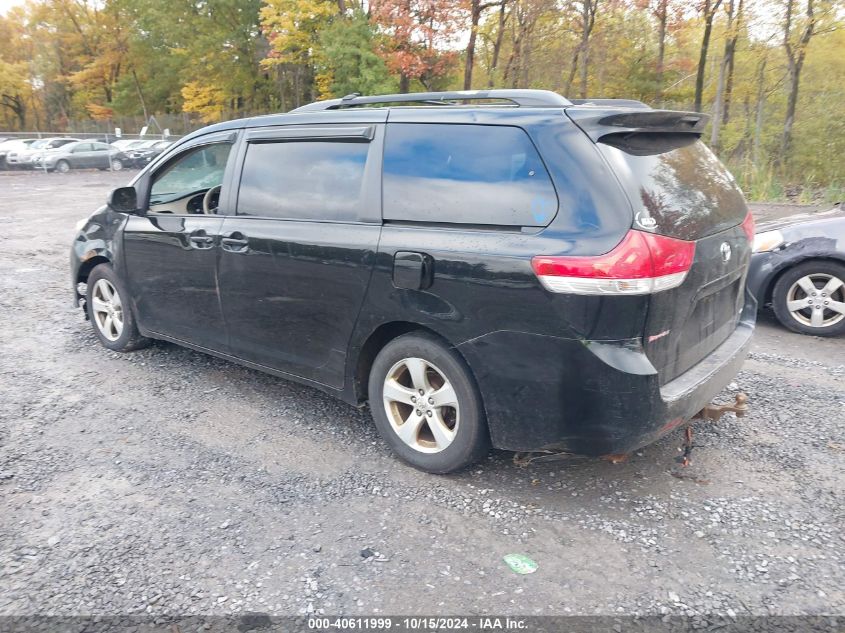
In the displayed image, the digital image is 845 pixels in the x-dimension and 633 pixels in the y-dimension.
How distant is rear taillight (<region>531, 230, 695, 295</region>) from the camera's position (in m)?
2.70

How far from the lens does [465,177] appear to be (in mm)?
3152

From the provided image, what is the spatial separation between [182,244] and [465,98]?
2130mm

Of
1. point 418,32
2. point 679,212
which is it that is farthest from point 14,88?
point 679,212

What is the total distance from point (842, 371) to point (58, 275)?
8529mm

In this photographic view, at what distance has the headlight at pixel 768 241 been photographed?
5.77m

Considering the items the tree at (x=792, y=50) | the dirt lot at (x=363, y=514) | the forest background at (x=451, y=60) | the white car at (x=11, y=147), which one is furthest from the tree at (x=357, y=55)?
the dirt lot at (x=363, y=514)

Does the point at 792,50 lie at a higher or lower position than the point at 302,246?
higher

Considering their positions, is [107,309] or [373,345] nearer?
[373,345]

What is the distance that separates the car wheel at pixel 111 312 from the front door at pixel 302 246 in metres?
1.35

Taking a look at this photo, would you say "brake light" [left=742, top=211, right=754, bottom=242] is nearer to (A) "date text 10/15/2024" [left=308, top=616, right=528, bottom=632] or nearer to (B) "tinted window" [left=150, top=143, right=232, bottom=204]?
(A) "date text 10/15/2024" [left=308, top=616, right=528, bottom=632]

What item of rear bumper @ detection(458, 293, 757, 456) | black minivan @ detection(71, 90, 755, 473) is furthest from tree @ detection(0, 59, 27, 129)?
rear bumper @ detection(458, 293, 757, 456)

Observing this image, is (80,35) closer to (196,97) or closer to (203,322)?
(196,97)

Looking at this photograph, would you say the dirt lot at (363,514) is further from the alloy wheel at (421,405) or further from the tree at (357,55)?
the tree at (357,55)

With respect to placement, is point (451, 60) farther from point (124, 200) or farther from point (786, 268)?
point (124, 200)
